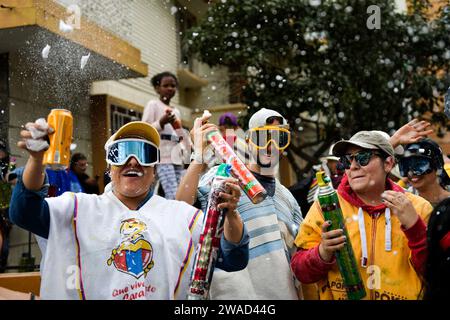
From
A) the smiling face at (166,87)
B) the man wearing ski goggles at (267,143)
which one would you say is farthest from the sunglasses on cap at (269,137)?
the smiling face at (166,87)

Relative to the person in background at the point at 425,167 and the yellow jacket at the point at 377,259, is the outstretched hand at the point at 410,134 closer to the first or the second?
the person in background at the point at 425,167

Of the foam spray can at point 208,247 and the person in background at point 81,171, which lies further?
the person in background at point 81,171

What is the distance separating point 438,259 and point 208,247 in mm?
851

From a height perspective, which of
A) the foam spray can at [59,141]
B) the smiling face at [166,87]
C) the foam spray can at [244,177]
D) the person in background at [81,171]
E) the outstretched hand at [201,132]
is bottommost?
the foam spray can at [244,177]

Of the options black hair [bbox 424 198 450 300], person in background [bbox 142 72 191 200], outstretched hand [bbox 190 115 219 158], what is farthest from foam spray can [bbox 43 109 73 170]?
person in background [bbox 142 72 191 200]

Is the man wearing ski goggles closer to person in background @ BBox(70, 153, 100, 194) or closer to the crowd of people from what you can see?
the crowd of people

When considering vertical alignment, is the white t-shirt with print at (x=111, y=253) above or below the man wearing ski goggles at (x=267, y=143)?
below

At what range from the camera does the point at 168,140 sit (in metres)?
5.30

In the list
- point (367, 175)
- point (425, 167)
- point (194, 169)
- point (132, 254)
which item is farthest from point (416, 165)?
point (132, 254)

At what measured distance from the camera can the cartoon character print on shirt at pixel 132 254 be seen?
→ 2.29m

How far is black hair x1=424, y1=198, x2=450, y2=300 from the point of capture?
1.96m

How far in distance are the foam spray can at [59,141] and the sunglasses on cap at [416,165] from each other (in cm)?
219

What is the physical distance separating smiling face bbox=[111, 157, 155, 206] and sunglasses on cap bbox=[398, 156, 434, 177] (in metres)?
1.87

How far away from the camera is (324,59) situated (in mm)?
9789
